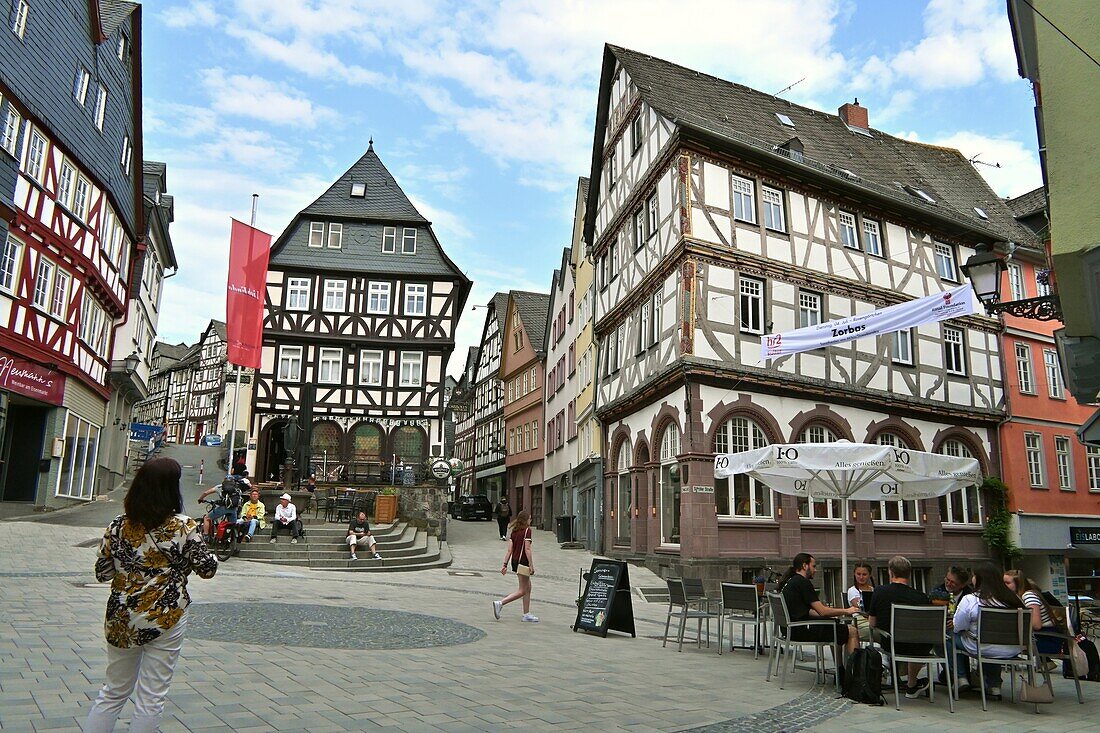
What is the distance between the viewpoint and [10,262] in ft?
68.2

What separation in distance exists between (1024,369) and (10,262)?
96.6 ft

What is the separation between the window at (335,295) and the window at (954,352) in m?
24.5

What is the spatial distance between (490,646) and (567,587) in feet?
30.8

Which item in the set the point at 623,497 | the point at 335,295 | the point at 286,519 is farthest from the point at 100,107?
the point at 623,497

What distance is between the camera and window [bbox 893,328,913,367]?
23328 mm

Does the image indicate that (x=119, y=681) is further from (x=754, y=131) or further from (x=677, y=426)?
(x=754, y=131)

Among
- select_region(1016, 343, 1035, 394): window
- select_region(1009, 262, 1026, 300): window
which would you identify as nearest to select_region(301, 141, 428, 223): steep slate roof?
select_region(1009, 262, 1026, 300): window

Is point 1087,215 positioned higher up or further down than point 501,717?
higher up

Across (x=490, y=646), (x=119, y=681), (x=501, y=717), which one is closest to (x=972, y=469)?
(x=490, y=646)

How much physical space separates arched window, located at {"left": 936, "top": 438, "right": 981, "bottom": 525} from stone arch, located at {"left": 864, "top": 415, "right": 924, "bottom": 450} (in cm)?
115

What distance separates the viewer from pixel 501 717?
19.9 ft

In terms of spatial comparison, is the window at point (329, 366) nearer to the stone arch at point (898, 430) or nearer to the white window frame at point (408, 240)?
the white window frame at point (408, 240)

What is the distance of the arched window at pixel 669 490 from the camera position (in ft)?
66.5

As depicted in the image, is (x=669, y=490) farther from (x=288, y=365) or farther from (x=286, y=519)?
(x=288, y=365)
